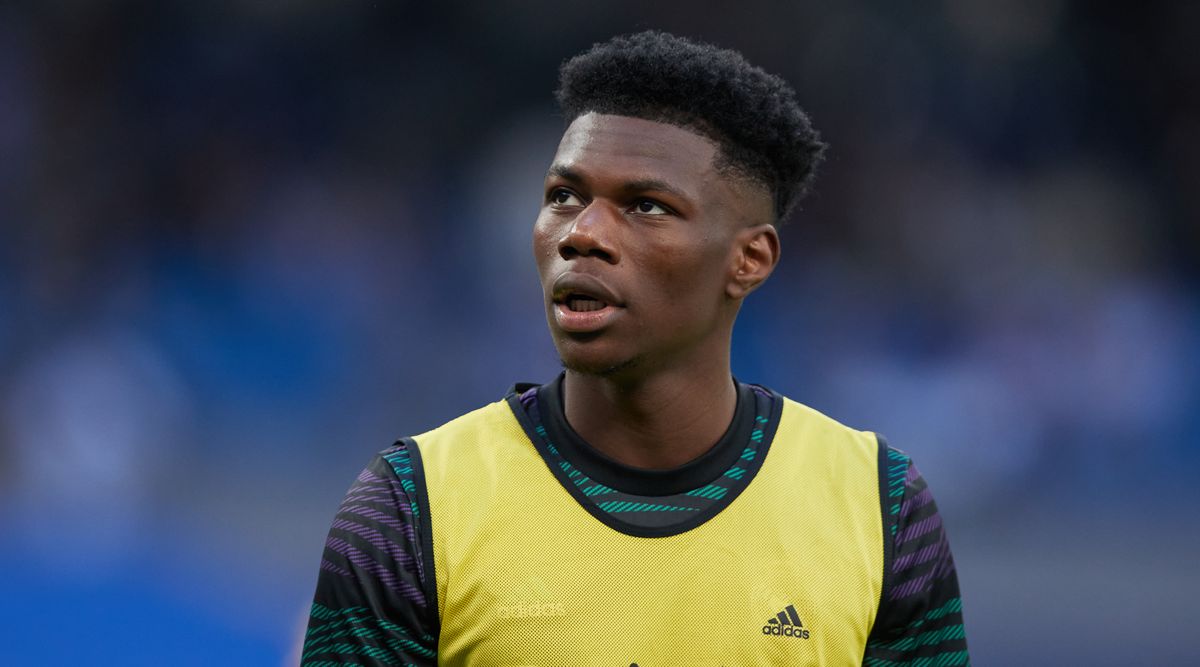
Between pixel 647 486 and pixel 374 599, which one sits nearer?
pixel 374 599

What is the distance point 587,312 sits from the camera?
263 centimetres

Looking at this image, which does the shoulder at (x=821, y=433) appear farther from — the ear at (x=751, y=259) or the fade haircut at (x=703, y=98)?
the fade haircut at (x=703, y=98)

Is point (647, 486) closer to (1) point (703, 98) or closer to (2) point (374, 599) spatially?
(2) point (374, 599)

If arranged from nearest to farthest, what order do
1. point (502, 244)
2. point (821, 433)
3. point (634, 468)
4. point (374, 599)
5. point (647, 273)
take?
point (374, 599) → point (647, 273) → point (634, 468) → point (821, 433) → point (502, 244)

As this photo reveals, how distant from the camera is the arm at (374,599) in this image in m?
2.53

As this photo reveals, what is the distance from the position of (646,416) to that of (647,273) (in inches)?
12.2

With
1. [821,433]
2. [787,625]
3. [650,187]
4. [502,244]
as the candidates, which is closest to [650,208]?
[650,187]

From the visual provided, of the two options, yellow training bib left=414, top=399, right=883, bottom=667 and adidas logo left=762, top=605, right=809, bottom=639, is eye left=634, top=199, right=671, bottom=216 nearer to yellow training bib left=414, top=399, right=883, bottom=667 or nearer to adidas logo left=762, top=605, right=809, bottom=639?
yellow training bib left=414, top=399, right=883, bottom=667

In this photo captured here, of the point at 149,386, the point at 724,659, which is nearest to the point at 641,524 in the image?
the point at 724,659

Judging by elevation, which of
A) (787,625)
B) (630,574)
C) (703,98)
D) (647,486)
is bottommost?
(787,625)

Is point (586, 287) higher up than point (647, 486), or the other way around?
point (586, 287)

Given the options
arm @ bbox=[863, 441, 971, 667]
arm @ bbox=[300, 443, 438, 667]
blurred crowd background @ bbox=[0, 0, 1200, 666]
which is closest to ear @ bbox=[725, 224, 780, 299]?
arm @ bbox=[863, 441, 971, 667]

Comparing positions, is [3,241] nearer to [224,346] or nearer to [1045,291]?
[224,346]

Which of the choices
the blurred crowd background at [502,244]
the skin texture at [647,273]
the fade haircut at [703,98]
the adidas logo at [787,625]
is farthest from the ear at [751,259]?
the blurred crowd background at [502,244]
